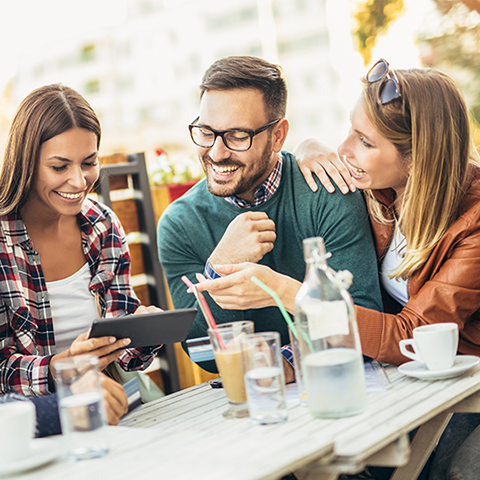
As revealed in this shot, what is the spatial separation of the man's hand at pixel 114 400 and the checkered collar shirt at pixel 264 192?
31.4 inches

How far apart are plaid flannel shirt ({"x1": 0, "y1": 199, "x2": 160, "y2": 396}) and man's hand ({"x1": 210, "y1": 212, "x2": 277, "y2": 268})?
32 cm

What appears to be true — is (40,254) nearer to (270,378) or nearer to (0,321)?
(0,321)

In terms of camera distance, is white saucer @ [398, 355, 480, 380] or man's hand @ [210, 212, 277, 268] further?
man's hand @ [210, 212, 277, 268]

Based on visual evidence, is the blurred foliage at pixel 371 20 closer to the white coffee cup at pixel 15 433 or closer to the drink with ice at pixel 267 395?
the drink with ice at pixel 267 395

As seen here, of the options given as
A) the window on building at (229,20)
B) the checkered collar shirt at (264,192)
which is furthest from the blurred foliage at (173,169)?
the window on building at (229,20)

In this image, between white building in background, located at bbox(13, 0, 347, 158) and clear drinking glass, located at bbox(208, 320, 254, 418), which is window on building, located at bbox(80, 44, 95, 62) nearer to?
white building in background, located at bbox(13, 0, 347, 158)

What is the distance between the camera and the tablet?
1.08 metres

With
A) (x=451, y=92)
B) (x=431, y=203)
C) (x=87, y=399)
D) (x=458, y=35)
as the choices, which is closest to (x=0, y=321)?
(x=87, y=399)

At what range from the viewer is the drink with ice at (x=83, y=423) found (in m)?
0.80

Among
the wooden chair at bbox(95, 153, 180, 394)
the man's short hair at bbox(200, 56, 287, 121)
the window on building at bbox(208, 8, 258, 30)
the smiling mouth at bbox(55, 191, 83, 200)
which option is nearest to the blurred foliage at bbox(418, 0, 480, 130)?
the wooden chair at bbox(95, 153, 180, 394)

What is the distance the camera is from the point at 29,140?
1487 millimetres

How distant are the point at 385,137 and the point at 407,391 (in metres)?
0.69

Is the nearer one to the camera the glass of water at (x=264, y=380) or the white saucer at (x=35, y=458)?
the white saucer at (x=35, y=458)

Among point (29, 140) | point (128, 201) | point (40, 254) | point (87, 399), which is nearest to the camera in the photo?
point (87, 399)
